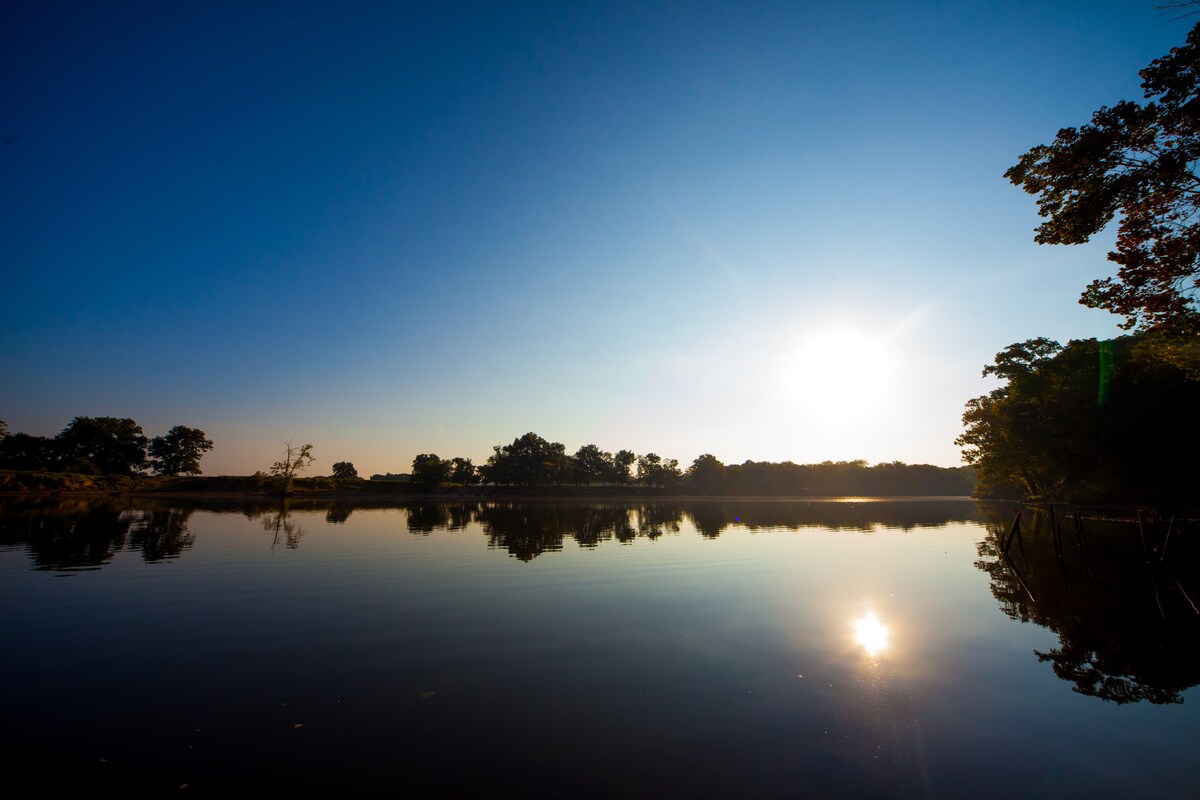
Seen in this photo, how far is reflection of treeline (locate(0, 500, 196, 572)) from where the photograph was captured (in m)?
23.5

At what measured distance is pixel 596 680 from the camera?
34.8 ft

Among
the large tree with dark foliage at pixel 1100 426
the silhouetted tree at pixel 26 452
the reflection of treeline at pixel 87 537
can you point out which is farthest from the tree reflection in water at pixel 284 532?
the silhouetted tree at pixel 26 452

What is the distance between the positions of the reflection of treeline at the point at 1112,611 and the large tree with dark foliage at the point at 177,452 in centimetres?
16622

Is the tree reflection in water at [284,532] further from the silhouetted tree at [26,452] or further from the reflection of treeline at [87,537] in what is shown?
the silhouetted tree at [26,452]

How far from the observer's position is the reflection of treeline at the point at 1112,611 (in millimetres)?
11250

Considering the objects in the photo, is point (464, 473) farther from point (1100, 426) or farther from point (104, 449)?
point (1100, 426)

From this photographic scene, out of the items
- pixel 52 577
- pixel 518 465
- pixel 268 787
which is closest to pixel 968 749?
pixel 268 787

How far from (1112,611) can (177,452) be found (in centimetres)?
17102

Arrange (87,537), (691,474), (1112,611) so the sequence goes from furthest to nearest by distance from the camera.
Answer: (691,474)
(87,537)
(1112,611)

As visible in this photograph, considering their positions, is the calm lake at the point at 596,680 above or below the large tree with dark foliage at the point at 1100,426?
below

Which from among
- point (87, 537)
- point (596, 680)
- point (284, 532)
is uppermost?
point (87, 537)

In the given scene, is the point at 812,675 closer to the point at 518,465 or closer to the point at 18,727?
the point at 18,727

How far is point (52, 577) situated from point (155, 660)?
45.5ft

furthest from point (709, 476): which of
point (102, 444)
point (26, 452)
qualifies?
point (26, 452)
